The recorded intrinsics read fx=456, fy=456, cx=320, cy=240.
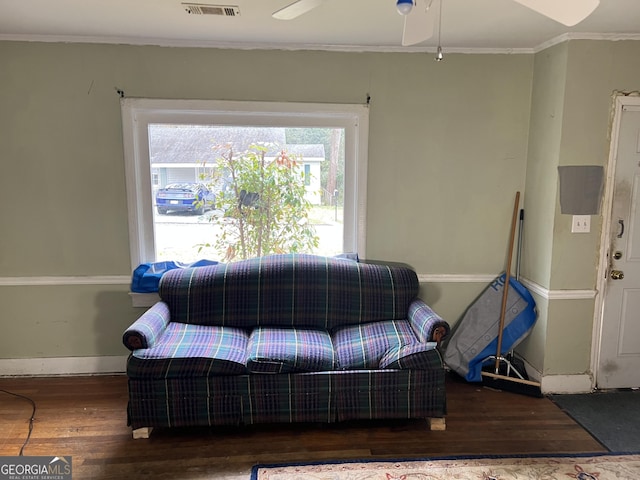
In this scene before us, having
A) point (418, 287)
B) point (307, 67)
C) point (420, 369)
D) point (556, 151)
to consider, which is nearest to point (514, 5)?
point (556, 151)

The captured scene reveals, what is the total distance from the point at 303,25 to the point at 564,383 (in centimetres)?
286

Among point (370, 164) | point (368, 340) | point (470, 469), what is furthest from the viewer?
point (370, 164)

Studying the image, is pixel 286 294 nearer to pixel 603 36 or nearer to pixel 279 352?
pixel 279 352

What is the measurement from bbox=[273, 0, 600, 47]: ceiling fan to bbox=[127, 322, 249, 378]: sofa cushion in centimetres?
173

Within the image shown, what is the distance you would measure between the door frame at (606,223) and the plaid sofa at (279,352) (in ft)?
3.97

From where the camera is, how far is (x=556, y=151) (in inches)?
115

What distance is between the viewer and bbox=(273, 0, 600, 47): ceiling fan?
1.47 m

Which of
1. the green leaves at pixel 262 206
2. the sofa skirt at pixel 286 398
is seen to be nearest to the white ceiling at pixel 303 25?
the green leaves at pixel 262 206

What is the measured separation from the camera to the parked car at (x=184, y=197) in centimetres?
329

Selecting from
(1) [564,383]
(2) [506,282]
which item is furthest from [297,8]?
(1) [564,383]

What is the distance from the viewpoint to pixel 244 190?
130 inches

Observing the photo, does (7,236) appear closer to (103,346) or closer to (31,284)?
(31,284)

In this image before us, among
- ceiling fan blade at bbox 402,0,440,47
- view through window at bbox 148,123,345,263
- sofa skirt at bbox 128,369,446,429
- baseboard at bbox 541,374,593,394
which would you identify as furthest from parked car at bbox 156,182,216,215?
baseboard at bbox 541,374,593,394

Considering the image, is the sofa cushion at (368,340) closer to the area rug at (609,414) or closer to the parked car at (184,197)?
the area rug at (609,414)
